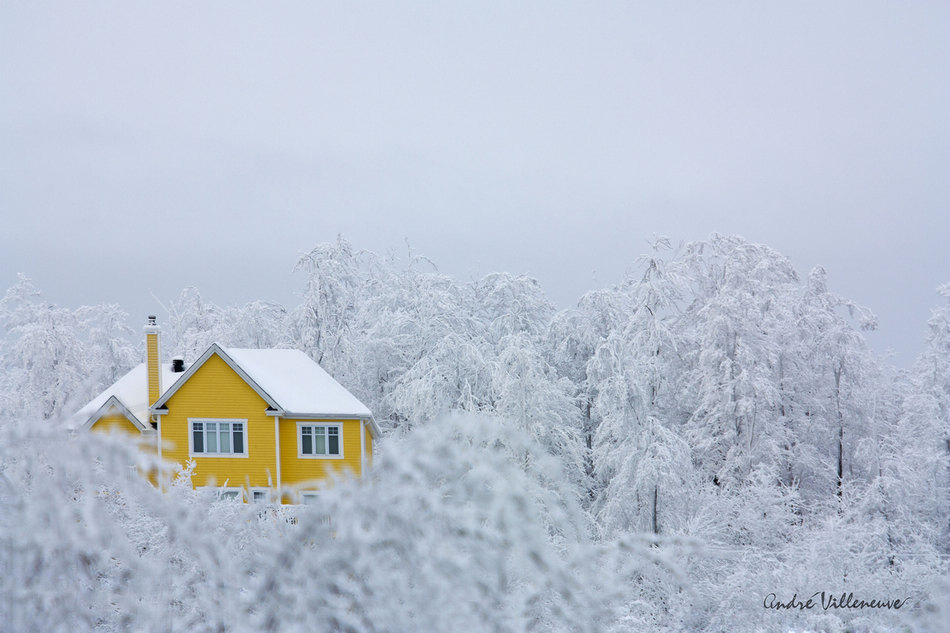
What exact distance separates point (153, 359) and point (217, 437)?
Answer: 9.32 feet

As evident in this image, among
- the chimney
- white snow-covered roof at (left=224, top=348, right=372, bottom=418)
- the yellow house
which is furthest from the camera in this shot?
white snow-covered roof at (left=224, top=348, right=372, bottom=418)

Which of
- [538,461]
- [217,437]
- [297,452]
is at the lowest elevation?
[297,452]

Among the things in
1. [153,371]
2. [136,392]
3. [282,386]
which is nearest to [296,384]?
[282,386]

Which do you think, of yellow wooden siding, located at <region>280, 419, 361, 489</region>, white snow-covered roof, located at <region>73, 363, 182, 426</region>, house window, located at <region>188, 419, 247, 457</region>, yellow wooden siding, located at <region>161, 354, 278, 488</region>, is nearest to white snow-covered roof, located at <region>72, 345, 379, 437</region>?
white snow-covered roof, located at <region>73, 363, 182, 426</region>

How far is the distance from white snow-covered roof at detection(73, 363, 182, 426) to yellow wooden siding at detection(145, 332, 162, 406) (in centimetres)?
42

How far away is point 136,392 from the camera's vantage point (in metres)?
25.6

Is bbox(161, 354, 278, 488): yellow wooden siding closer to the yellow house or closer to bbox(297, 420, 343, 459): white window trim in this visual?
the yellow house

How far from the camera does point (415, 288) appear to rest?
3253cm

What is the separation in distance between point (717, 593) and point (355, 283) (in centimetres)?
2075

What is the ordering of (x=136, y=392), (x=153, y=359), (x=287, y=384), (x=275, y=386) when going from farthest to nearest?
(x=136, y=392), (x=287, y=384), (x=275, y=386), (x=153, y=359)

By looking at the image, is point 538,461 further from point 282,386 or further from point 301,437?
point 282,386

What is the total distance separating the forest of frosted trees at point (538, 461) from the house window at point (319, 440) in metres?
3.23

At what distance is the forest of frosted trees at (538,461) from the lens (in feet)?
8.31

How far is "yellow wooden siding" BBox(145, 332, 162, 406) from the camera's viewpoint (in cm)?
2417
